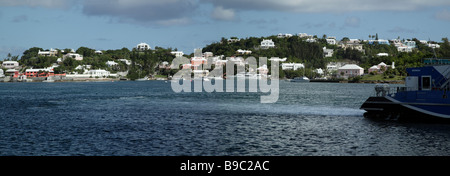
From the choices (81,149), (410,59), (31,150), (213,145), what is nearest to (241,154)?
(213,145)

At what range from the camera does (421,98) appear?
40375 mm

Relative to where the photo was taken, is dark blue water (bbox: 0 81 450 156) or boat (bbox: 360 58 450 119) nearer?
dark blue water (bbox: 0 81 450 156)

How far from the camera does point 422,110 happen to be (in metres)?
40.2

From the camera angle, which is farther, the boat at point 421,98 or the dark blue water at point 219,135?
the boat at point 421,98

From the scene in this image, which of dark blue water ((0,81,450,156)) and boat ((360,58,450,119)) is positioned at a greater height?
boat ((360,58,450,119))

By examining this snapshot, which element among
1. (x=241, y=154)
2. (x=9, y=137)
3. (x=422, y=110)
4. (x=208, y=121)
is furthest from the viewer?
(x=208, y=121)

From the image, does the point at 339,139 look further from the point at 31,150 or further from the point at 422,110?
the point at 31,150

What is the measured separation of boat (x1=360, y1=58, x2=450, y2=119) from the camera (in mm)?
39469

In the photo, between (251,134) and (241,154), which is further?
(251,134)

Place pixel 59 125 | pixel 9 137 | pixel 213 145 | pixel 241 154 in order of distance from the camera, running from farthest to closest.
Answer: pixel 59 125 < pixel 9 137 < pixel 213 145 < pixel 241 154

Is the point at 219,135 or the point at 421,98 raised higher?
the point at 421,98

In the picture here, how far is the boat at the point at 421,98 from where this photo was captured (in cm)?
3947

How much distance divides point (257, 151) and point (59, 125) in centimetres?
2328

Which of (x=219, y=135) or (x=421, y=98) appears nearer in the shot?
(x=219, y=135)
